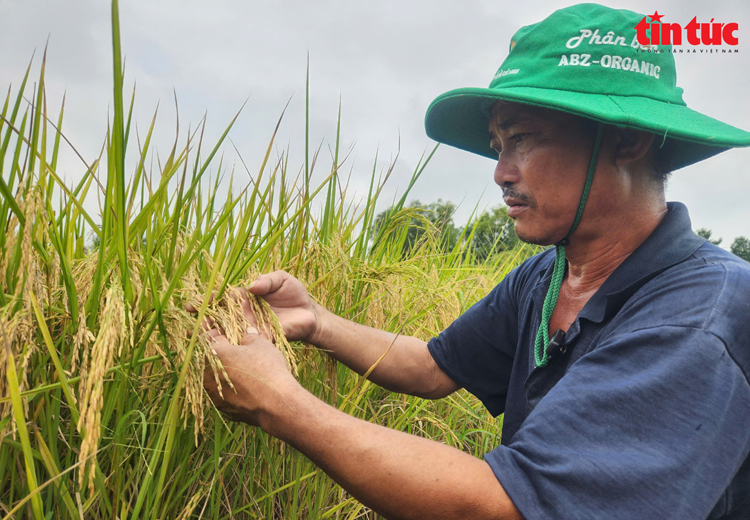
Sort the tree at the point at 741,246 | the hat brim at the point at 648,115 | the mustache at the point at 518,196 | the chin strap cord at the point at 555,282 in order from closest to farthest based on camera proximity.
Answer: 1. the hat brim at the point at 648,115
2. the chin strap cord at the point at 555,282
3. the mustache at the point at 518,196
4. the tree at the point at 741,246

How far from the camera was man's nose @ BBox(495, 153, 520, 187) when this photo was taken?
184 centimetres

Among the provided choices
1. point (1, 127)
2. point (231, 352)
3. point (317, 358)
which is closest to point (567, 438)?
point (231, 352)

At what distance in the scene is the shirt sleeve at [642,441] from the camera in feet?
3.58

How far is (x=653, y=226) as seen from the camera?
175 cm

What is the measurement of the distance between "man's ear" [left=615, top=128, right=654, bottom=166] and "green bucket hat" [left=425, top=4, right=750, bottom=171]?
0.05m

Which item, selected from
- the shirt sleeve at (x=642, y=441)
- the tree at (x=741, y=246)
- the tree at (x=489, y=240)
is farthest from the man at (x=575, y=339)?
the tree at (x=741, y=246)

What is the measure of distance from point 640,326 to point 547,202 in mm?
600

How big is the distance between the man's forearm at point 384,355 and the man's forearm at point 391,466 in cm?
52

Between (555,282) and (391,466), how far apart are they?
1061 millimetres

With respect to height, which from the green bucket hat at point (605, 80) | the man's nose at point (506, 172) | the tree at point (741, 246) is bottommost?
the man's nose at point (506, 172)

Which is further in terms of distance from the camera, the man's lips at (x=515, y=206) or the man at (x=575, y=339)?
the man's lips at (x=515, y=206)

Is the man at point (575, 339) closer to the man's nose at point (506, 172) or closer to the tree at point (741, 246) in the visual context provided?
the man's nose at point (506, 172)

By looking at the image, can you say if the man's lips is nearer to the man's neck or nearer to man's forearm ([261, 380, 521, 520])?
the man's neck

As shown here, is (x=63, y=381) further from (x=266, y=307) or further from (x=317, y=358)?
(x=317, y=358)
